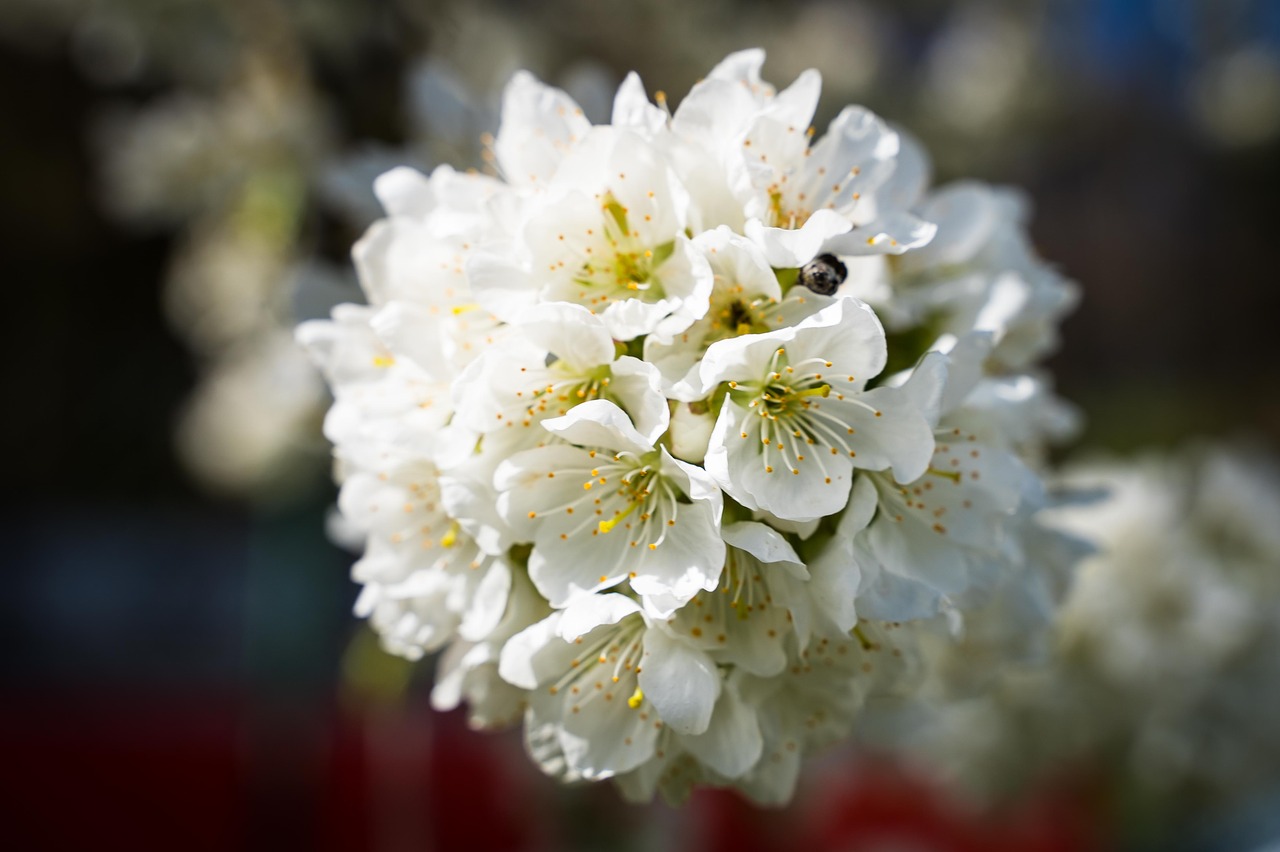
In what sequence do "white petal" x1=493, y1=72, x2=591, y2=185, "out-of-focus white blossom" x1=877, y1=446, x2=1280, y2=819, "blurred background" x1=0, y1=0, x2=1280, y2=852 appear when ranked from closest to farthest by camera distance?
"white petal" x1=493, y1=72, x2=591, y2=185 → "out-of-focus white blossom" x1=877, y1=446, x2=1280, y2=819 → "blurred background" x1=0, y1=0, x2=1280, y2=852

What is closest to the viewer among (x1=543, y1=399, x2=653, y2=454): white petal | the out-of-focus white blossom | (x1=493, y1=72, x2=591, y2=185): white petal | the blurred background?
(x1=543, y1=399, x2=653, y2=454): white petal

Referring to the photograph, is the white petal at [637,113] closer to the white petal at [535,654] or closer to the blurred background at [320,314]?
the blurred background at [320,314]

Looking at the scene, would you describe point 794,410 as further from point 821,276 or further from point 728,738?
point 728,738

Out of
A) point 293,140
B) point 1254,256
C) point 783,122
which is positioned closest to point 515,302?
point 783,122

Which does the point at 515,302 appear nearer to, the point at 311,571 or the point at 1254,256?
the point at 311,571

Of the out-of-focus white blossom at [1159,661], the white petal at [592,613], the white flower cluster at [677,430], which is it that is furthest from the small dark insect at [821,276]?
the out-of-focus white blossom at [1159,661]

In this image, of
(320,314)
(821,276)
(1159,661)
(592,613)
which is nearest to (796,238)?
(821,276)

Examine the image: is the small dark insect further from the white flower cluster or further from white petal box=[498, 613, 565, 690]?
white petal box=[498, 613, 565, 690]

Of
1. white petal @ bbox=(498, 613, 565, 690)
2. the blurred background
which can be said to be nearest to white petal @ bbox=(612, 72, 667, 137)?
the blurred background
